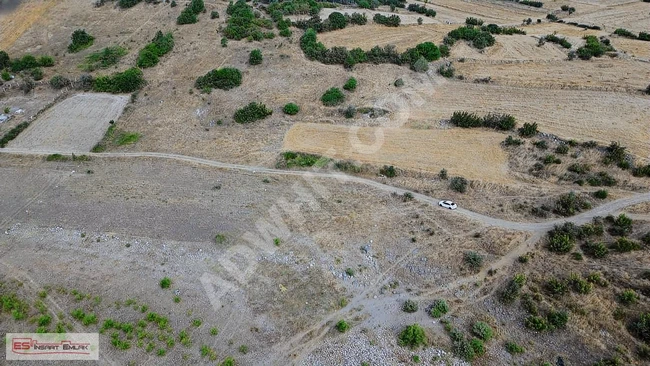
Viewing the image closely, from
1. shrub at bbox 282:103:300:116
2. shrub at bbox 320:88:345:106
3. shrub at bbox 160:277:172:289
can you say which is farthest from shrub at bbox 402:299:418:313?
shrub at bbox 320:88:345:106

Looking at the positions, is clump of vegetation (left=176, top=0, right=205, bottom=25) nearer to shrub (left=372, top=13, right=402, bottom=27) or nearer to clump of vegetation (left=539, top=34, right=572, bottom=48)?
shrub (left=372, top=13, right=402, bottom=27)

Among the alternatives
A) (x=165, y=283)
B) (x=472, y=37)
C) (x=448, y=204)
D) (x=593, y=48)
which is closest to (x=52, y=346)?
(x=165, y=283)

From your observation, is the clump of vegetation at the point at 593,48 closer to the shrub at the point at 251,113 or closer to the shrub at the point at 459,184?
the shrub at the point at 459,184

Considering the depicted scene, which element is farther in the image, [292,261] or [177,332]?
[292,261]

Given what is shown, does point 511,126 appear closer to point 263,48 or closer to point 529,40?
point 529,40

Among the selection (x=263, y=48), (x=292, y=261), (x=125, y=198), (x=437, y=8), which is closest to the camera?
(x=292, y=261)

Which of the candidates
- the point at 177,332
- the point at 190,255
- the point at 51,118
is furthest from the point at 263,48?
the point at 177,332

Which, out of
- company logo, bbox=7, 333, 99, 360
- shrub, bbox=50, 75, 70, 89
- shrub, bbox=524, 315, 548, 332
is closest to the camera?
company logo, bbox=7, 333, 99, 360
